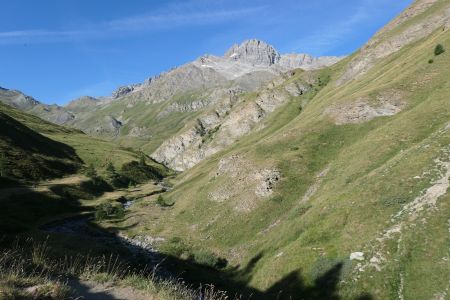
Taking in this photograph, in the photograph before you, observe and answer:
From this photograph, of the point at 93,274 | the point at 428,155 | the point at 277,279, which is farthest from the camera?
the point at 428,155

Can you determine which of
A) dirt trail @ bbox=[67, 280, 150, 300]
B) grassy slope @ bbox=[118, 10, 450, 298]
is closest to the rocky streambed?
grassy slope @ bbox=[118, 10, 450, 298]

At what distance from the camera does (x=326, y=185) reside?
176 ft

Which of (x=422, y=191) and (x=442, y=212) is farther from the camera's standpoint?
(x=422, y=191)

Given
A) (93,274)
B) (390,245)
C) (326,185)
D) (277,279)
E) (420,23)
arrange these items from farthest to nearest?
(420,23)
(326,185)
(277,279)
(390,245)
(93,274)

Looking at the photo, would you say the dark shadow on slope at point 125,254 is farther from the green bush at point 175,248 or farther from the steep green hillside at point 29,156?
the steep green hillside at point 29,156

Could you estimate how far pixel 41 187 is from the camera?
101m

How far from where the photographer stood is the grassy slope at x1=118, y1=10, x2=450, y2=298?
98.5ft

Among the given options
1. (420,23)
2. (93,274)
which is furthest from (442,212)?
(420,23)

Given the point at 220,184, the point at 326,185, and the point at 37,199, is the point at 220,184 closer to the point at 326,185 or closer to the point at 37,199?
the point at 326,185

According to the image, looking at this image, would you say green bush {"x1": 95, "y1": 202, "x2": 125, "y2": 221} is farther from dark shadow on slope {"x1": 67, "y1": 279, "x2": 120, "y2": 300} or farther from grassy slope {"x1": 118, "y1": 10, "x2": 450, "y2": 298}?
dark shadow on slope {"x1": 67, "y1": 279, "x2": 120, "y2": 300}

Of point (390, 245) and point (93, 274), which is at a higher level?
point (93, 274)

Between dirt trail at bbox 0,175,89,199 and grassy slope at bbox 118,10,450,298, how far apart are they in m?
33.8

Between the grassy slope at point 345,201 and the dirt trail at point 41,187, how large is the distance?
3376 cm

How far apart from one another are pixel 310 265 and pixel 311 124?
→ 46810 mm
